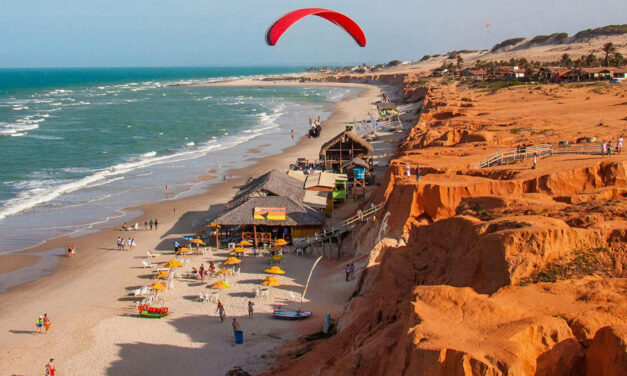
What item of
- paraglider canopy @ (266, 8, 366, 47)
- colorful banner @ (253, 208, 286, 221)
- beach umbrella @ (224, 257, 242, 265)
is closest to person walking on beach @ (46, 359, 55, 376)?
beach umbrella @ (224, 257, 242, 265)

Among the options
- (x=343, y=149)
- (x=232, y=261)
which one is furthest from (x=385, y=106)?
(x=232, y=261)

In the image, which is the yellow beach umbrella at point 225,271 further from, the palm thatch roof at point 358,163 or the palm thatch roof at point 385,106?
the palm thatch roof at point 385,106

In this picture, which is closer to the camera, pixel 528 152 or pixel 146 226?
pixel 528 152

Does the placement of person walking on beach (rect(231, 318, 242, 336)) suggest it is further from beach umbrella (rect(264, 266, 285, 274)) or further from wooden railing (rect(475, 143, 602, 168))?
wooden railing (rect(475, 143, 602, 168))

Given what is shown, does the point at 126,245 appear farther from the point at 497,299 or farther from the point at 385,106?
the point at 385,106

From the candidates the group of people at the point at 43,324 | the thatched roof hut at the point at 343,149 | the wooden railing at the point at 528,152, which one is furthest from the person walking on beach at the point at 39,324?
the thatched roof hut at the point at 343,149

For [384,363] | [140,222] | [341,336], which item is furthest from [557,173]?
[140,222]
